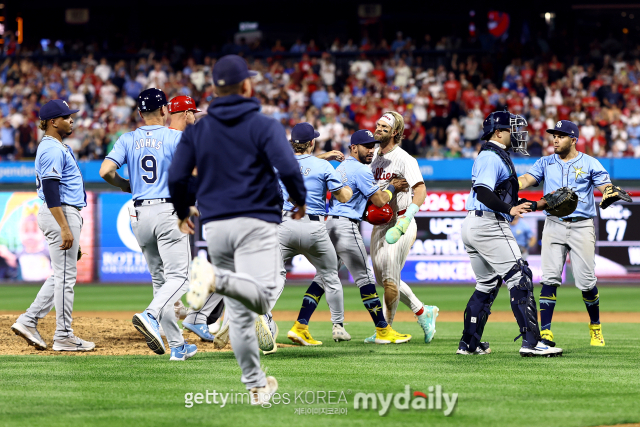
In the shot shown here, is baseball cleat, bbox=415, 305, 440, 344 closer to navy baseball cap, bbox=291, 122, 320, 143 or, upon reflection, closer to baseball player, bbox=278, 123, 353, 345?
baseball player, bbox=278, 123, 353, 345

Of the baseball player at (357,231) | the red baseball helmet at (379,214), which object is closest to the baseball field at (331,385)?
the baseball player at (357,231)

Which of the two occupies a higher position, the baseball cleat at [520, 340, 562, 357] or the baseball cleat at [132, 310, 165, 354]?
the baseball cleat at [132, 310, 165, 354]

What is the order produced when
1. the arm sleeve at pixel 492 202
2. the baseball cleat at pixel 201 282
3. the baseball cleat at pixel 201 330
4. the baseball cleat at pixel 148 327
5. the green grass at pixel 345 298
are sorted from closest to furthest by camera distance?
the baseball cleat at pixel 201 282
the baseball cleat at pixel 148 327
the arm sleeve at pixel 492 202
the baseball cleat at pixel 201 330
the green grass at pixel 345 298

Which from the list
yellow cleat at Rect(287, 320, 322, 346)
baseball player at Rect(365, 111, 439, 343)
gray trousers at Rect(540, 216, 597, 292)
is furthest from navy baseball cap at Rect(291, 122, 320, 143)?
gray trousers at Rect(540, 216, 597, 292)

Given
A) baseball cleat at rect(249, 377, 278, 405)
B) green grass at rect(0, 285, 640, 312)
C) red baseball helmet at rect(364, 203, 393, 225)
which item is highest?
red baseball helmet at rect(364, 203, 393, 225)

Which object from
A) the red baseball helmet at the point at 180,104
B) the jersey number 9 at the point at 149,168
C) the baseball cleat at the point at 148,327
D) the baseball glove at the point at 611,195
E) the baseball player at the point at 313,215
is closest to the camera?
the baseball cleat at the point at 148,327

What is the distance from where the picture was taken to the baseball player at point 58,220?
7.19 meters

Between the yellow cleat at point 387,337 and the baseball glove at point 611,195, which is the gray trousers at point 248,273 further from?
the baseball glove at point 611,195

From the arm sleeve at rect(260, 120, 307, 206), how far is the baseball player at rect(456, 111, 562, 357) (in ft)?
9.14

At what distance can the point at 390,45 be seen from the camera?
26.7m

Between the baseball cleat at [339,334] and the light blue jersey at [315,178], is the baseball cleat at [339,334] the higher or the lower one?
the lower one

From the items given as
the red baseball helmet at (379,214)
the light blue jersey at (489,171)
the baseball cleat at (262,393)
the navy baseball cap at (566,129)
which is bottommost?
the baseball cleat at (262,393)

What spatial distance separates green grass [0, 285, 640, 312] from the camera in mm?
13688

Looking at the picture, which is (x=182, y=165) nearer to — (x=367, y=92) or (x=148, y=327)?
(x=148, y=327)
